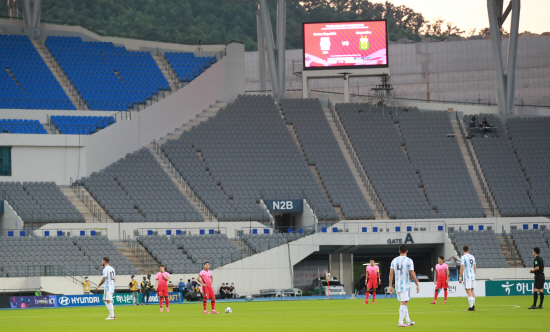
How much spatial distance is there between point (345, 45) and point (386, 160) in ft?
28.5

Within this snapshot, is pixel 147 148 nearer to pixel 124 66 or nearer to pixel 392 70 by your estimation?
pixel 124 66

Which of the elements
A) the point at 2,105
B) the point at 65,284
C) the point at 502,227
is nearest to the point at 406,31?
the point at 502,227

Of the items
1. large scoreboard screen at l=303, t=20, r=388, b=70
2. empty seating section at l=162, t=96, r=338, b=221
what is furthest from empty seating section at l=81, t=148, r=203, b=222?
large scoreboard screen at l=303, t=20, r=388, b=70

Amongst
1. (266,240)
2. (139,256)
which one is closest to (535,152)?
(266,240)

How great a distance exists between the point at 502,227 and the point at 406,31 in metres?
60.2

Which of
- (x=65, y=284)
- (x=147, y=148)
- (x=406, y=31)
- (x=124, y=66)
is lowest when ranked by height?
(x=65, y=284)

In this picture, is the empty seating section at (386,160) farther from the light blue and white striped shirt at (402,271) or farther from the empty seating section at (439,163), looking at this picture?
the light blue and white striped shirt at (402,271)

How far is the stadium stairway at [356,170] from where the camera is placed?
174ft

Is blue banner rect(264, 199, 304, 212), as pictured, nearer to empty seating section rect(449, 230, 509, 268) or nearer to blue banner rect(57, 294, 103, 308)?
empty seating section rect(449, 230, 509, 268)

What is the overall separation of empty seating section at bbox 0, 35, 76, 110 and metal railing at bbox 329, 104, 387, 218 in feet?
59.3

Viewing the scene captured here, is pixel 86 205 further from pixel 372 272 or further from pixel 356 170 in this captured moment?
pixel 372 272

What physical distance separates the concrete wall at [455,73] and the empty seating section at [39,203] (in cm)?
3304

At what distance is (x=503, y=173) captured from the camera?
56281 millimetres

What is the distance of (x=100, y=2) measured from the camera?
94.8 metres
